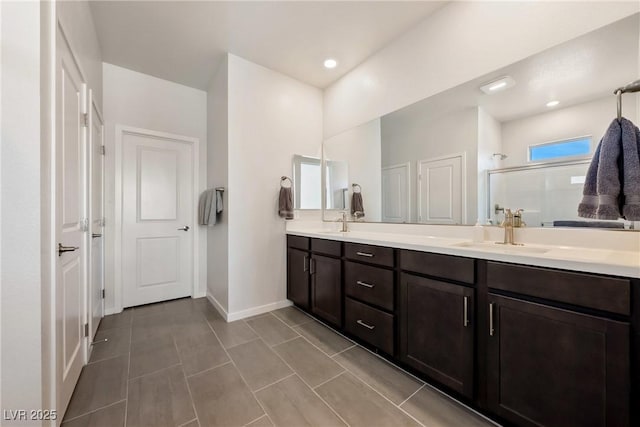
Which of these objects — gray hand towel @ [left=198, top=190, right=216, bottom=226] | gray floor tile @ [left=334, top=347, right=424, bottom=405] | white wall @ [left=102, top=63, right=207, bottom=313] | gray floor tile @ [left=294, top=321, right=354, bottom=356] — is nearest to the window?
gray floor tile @ [left=334, top=347, right=424, bottom=405]

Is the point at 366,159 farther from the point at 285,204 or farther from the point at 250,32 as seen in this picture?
the point at 250,32

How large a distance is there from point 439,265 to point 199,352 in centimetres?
187

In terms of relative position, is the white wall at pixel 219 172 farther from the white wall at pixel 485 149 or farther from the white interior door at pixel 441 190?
the white wall at pixel 485 149

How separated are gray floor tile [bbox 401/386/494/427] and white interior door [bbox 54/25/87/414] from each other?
5.88 feet

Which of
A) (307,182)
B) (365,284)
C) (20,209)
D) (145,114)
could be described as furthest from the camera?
(307,182)

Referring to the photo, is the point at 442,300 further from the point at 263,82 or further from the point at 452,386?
the point at 263,82

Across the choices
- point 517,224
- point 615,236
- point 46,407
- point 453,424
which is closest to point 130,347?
point 46,407

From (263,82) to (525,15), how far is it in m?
2.25

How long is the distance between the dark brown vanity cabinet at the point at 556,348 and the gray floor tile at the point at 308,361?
3.03ft

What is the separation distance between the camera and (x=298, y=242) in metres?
2.70

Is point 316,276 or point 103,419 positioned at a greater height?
point 316,276

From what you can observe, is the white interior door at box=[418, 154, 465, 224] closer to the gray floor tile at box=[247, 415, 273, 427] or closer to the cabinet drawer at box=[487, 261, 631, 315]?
the cabinet drawer at box=[487, 261, 631, 315]

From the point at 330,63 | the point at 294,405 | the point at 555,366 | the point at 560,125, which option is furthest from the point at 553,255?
the point at 330,63

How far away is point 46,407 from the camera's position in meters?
1.08
